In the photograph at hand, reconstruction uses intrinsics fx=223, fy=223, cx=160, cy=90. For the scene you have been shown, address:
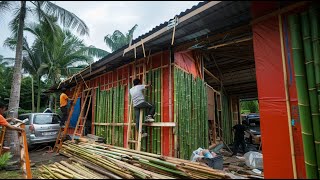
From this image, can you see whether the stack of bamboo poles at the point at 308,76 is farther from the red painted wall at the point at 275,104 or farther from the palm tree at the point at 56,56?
the palm tree at the point at 56,56

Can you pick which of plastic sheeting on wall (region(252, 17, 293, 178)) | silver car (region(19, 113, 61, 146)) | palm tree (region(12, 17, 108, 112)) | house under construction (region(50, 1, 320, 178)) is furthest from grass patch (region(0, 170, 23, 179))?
palm tree (region(12, 17, 108, 112))

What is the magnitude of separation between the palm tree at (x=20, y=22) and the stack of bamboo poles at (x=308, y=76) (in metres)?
9.31

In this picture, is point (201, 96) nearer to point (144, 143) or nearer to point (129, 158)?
point (144, 143)

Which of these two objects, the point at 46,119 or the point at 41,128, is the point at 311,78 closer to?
the point at 41,128

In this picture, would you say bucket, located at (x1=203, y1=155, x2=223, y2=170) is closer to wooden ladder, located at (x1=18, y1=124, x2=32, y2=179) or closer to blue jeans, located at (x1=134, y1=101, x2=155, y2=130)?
blue jeans, located at (x1=134, y1=101, x2=155, y2=130)

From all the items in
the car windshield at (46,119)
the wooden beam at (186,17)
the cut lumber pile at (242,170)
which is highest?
the wooden beam at (186,17)

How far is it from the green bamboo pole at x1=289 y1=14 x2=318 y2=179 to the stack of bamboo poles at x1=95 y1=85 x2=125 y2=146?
5713mm

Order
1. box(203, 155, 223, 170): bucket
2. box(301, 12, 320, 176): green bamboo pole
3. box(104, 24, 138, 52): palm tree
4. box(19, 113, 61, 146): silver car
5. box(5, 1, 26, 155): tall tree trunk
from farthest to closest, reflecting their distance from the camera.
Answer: box(104, 24, 138, 52): palm tree
box(19, 113, 61, 146): silver car
box(5, 1, 26, 155): tall tree trunk
box(203, 155, 223, 170): bucket
box(301, 12, 320, 176): green bamboo pole

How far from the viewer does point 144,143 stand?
7.03m

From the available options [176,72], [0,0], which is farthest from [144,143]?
[0,0]

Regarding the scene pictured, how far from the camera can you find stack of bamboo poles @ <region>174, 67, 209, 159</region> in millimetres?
6547

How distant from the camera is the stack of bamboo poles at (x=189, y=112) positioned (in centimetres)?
655

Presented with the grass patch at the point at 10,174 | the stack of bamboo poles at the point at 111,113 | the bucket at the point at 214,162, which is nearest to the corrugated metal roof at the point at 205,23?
the stack of bamboo poles at the point at 111,113

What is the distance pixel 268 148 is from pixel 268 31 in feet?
7.34
